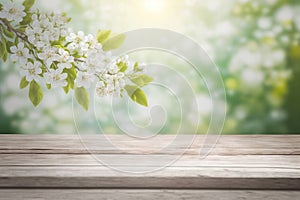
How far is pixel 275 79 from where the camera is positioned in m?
1.88

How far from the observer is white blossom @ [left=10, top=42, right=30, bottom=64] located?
2.76 feet

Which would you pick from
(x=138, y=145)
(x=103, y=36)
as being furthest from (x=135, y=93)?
(x=138, y=145)

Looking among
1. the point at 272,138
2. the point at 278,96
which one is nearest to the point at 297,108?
the point at 278,96

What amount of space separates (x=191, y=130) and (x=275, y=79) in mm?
452

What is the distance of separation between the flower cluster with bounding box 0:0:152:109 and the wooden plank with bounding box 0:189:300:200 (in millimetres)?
331

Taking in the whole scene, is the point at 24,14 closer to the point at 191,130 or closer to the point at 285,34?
the point at 191,130

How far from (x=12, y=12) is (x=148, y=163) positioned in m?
0.65

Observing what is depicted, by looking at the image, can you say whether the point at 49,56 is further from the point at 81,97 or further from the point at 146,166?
the point at 146,166

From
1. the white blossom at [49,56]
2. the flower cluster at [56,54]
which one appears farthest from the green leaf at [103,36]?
the white blossom at [49,56]

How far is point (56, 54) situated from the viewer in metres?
0.86

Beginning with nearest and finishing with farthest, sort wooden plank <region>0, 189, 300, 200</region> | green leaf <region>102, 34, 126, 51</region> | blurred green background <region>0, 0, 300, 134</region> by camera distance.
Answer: green leaf <region>102, 34, 126, 51</region>, wooden plank <region>0, 189, 300, 200</region>, blurred green background <region>0, 0, 300, 134</region>

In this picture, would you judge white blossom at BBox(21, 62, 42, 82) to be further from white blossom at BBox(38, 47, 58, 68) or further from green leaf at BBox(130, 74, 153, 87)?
green leaf at BBox(130, 74, 153, 87)

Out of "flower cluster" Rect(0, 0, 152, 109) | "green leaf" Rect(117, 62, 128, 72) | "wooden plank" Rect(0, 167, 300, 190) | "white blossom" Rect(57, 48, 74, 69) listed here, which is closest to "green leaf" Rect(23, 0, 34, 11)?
"flower cluster" Rect(0, 0, 152, 109)

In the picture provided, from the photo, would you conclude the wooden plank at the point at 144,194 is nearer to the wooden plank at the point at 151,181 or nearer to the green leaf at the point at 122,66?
the wooden plank at the point at 151,181
